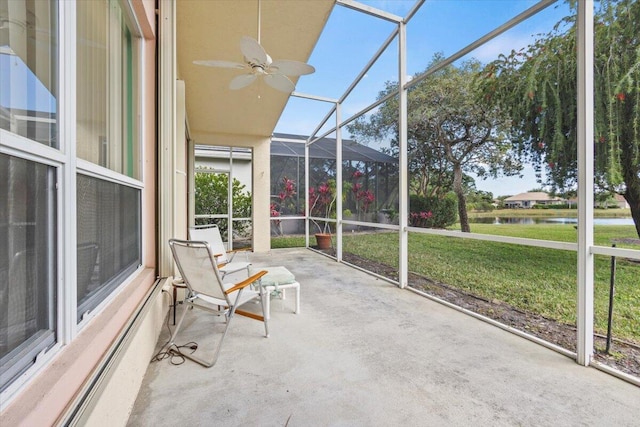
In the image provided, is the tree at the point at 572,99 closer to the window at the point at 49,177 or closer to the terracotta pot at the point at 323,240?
the window at the point at 49,177

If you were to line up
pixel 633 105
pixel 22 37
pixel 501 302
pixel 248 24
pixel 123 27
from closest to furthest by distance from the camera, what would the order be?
pixel 22 37 → pixel 633 105 → pixel 123 27 → pixel 248 24 → pixel 501 302

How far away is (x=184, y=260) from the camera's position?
2.39 m

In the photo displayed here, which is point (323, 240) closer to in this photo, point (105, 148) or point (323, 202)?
point (323, 202)

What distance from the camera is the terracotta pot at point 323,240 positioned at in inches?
277

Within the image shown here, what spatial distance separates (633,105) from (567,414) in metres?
2.01

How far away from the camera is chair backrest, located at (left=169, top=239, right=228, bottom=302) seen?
2.22 m

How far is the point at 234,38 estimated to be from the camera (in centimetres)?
327

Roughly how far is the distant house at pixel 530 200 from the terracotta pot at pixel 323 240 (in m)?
4.52

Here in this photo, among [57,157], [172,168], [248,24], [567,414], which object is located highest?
[248,24]

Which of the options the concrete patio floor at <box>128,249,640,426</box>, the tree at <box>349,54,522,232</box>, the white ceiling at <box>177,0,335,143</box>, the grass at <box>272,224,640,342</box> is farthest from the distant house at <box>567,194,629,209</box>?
the white ceiling at <box>177,0,335,143</box>

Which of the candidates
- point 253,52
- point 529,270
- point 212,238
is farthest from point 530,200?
point 212,238

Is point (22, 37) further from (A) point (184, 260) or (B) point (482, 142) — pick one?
(B) point (482, 142)

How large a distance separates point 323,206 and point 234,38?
4.32 metres

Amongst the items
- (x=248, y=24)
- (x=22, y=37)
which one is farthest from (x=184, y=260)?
(x=248, y=24)
